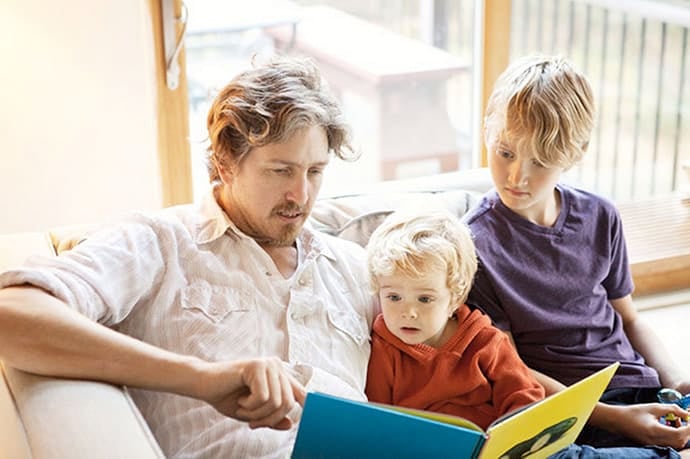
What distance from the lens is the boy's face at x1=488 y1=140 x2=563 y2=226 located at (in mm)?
1944

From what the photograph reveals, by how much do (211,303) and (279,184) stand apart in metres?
0.24

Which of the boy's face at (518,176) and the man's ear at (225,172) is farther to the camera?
the boy's face at (518,176)

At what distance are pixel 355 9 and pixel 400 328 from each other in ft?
4.52

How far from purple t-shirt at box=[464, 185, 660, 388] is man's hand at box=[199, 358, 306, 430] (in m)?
0.66

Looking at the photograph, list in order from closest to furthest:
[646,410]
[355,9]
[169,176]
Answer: [646,410]
[169,176]
[355,9]

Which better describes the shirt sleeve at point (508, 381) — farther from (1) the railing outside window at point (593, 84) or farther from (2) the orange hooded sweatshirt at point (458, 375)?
(1) the railing outside window at point (593, 84)

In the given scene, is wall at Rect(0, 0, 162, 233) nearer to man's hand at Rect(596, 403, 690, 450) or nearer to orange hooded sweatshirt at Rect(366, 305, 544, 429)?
orange hooded sweatshirt at Rect(366, 305, 544, 429)

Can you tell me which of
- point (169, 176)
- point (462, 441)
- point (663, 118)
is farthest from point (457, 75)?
point (462, 441)

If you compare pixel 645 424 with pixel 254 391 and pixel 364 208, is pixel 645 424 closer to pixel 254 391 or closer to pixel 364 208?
pixel 364 208

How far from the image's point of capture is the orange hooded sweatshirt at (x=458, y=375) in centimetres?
183

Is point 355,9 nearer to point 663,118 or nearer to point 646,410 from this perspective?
point 663,118

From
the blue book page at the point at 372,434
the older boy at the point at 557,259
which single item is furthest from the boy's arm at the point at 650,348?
the blue book page at the point at 372,434

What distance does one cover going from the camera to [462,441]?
4.42 feet

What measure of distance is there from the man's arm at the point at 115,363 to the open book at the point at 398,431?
0.11 meters
